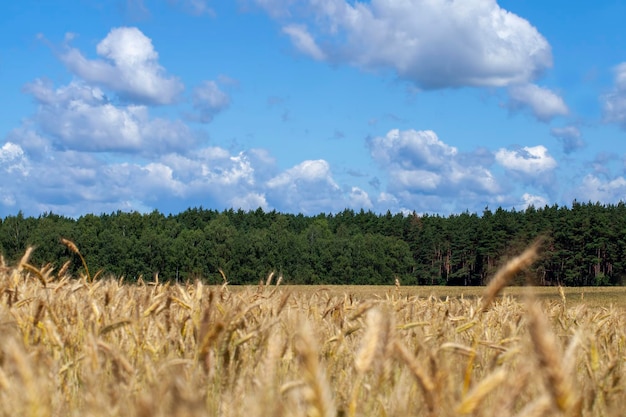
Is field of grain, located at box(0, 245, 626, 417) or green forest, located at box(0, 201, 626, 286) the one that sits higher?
green forest, located at box(0, 201, 626, 286)

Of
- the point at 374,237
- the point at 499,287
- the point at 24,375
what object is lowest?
the point at 24,375

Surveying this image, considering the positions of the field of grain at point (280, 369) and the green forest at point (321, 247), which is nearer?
the field of grain at point (280, 369)

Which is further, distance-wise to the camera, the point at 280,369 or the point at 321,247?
the point at 321,247

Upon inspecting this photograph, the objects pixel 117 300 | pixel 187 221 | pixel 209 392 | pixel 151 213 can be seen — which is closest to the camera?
pixel 209 392

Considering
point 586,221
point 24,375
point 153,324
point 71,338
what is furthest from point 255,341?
point 586,221

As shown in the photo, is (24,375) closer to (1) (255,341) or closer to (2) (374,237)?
(1) (255,341)

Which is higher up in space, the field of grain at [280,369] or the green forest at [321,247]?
the green forest at [321,247]

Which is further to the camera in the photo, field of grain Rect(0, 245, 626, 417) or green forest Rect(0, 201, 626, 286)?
green forest Rect(0, 201, 626, 286)

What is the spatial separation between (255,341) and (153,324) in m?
0.54

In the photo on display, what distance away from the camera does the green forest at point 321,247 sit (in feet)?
277

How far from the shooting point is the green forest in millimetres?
84500

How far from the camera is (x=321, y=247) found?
290 ft

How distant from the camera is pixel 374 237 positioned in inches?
3644

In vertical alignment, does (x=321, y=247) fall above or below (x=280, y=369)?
above
